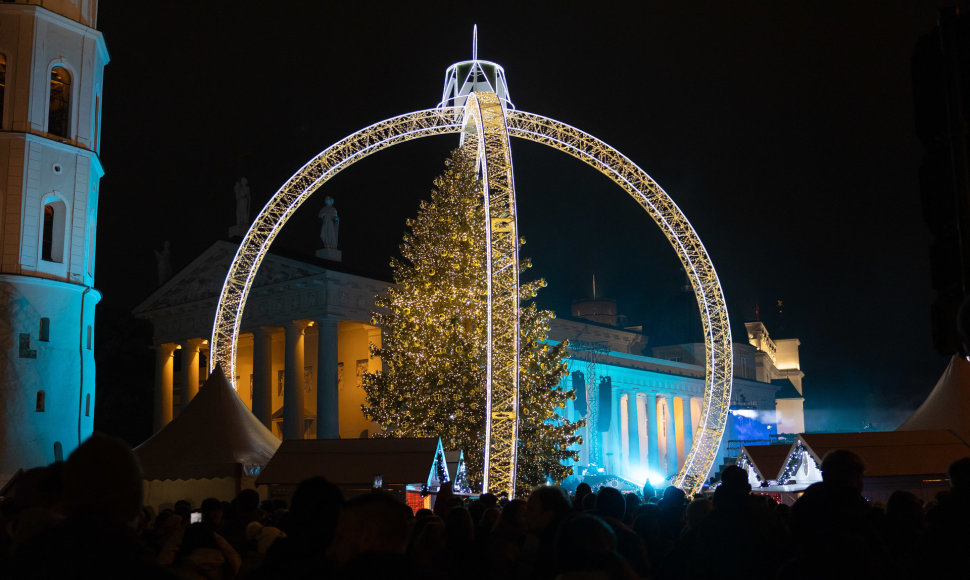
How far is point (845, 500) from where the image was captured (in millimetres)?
6043

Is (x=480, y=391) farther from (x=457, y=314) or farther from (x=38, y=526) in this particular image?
(x=38, y=526)

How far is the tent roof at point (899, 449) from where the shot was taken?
1834 centimetres

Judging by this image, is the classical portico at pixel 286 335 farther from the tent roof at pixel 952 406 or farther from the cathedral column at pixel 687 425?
the cathedral column at pixel 687 425

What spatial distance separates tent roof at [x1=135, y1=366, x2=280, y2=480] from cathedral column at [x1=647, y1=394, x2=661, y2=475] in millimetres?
59407

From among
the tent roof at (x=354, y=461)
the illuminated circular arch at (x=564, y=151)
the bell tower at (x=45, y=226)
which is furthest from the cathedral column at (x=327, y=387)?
the tent roof at (x=354, y=461)

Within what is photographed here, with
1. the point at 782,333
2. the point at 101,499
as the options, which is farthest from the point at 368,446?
the point at 782,333

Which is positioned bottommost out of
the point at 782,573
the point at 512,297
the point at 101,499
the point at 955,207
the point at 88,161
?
the point at 782,573

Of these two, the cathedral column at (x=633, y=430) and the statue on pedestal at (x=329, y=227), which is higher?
the statue on pedestal at (x=329, y=227)

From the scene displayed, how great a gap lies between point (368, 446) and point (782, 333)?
445 feet

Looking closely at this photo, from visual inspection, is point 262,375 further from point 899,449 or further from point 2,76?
point 899,449

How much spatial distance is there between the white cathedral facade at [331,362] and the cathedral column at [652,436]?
0.10 metres

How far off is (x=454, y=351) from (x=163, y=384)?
121ft

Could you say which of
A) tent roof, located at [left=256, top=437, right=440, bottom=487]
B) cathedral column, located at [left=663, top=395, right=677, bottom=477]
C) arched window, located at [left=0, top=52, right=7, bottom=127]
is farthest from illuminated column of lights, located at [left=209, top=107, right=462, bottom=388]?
cathedral column, located at [left=663, top=395, right=677, bottom=477]

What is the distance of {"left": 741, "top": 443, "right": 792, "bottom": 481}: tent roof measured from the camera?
21.2 metres
